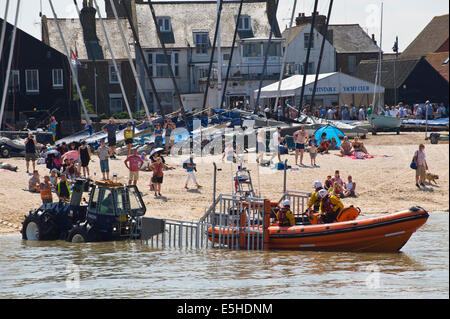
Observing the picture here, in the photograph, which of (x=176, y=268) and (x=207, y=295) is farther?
(x=176, y=268)

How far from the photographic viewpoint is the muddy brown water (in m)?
14.6

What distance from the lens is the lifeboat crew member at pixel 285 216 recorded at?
18.0 metres

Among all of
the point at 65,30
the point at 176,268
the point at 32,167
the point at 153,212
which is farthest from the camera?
the point at 65,30

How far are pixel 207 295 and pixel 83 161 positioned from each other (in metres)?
13.5

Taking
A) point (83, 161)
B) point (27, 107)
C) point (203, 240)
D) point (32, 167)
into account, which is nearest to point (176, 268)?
point (203, 240)

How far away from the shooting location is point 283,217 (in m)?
18.0

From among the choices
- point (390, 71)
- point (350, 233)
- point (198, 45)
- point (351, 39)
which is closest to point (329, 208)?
point (350, 233)

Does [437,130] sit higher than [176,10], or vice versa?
[176,10]

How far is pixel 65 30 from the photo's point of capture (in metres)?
58.3

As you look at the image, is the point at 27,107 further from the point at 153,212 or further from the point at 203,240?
the point at 203,240

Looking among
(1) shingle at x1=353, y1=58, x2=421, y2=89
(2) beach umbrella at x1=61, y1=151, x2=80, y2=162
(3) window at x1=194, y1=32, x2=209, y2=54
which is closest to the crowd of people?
(1) shingle at x1=353, y1=58, x2=421, y2=89

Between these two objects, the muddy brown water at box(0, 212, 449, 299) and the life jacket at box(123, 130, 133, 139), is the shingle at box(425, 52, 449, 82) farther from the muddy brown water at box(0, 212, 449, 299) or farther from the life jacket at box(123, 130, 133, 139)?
the muddy brown water at box(0, 212, 449, 299)

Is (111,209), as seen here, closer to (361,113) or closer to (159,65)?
(361,113)

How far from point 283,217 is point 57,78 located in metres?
34.4
